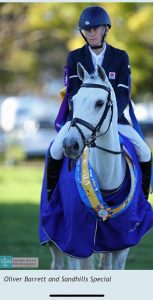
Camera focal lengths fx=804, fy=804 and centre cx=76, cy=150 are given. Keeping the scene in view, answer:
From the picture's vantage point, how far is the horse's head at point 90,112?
5297 millimetres

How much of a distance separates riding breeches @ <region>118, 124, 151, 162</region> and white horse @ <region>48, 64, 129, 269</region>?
27 cm

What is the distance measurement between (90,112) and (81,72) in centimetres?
44

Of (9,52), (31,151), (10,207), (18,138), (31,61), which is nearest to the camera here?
(10,207)

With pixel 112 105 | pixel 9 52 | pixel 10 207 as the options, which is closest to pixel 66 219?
pixel 112 105

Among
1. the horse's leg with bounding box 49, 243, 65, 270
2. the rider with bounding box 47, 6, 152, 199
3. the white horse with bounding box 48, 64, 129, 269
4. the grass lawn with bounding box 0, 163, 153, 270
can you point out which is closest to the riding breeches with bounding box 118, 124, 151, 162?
the rider with bounding box 47, 6, 152, 199

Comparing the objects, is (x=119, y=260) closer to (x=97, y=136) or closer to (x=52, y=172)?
(x=52, y=172)

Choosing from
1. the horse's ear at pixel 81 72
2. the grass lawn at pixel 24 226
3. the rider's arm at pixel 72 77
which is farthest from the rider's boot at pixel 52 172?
the grass lawn at pixel 24 226

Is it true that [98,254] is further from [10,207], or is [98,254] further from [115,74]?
[10,207]

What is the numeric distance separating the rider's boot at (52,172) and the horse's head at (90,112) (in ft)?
2.36

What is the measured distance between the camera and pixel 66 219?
607 centimetres

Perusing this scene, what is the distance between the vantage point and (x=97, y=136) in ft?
18.4

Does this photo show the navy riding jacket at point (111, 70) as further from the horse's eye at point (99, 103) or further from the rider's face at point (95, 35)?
the horse's eye at point (99, 103)

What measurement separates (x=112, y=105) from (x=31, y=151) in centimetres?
1964
